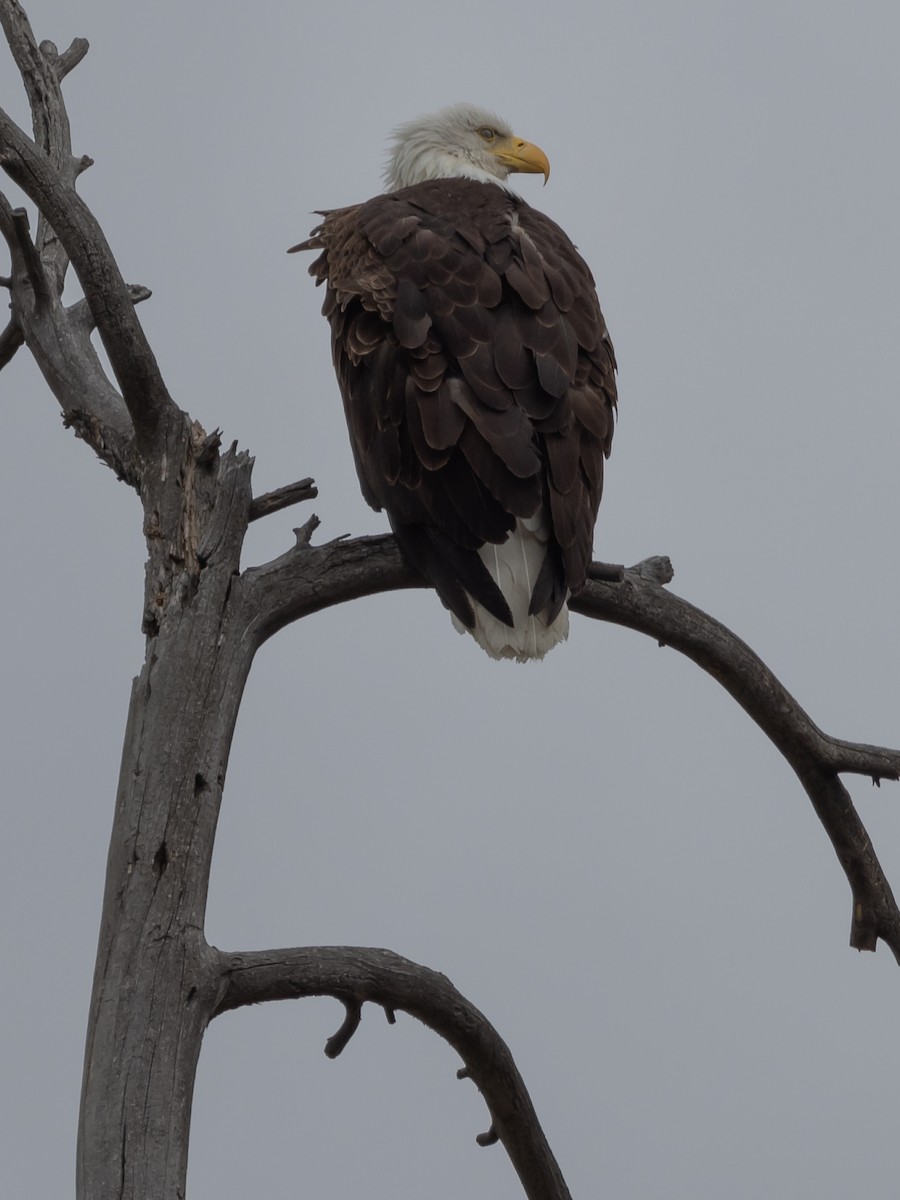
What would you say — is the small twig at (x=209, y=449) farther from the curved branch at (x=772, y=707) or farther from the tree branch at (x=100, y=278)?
the curved branch at (x=772, y=707)

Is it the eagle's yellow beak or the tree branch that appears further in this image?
the eagle's yellow beak

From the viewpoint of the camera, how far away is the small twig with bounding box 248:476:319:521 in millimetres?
3701

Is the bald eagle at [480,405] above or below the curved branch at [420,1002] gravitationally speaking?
above

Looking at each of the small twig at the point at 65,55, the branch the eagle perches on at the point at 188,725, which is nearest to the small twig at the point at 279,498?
the branch the eagle perches on at the point at 188,725

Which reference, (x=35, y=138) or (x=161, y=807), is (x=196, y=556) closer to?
(x=161, y=807)

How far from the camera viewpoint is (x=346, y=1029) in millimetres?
3529

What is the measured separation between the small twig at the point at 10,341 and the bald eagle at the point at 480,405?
1024mm

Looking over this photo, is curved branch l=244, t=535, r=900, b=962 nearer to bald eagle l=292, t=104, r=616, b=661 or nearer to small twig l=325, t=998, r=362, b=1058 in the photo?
bald eagle l=292, t=104, r=616, b=661

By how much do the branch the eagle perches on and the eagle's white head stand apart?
182 centimetres

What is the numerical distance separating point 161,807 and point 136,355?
1064 mm

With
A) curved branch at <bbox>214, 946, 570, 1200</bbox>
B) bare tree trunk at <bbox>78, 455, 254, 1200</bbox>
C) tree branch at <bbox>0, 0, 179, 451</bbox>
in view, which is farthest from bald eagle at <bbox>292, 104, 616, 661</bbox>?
curved branch at <bbox>214, 946, 570, 1200</bbox>

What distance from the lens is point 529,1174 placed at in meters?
3.80

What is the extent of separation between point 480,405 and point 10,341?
1.74m

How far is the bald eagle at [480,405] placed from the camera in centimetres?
374
